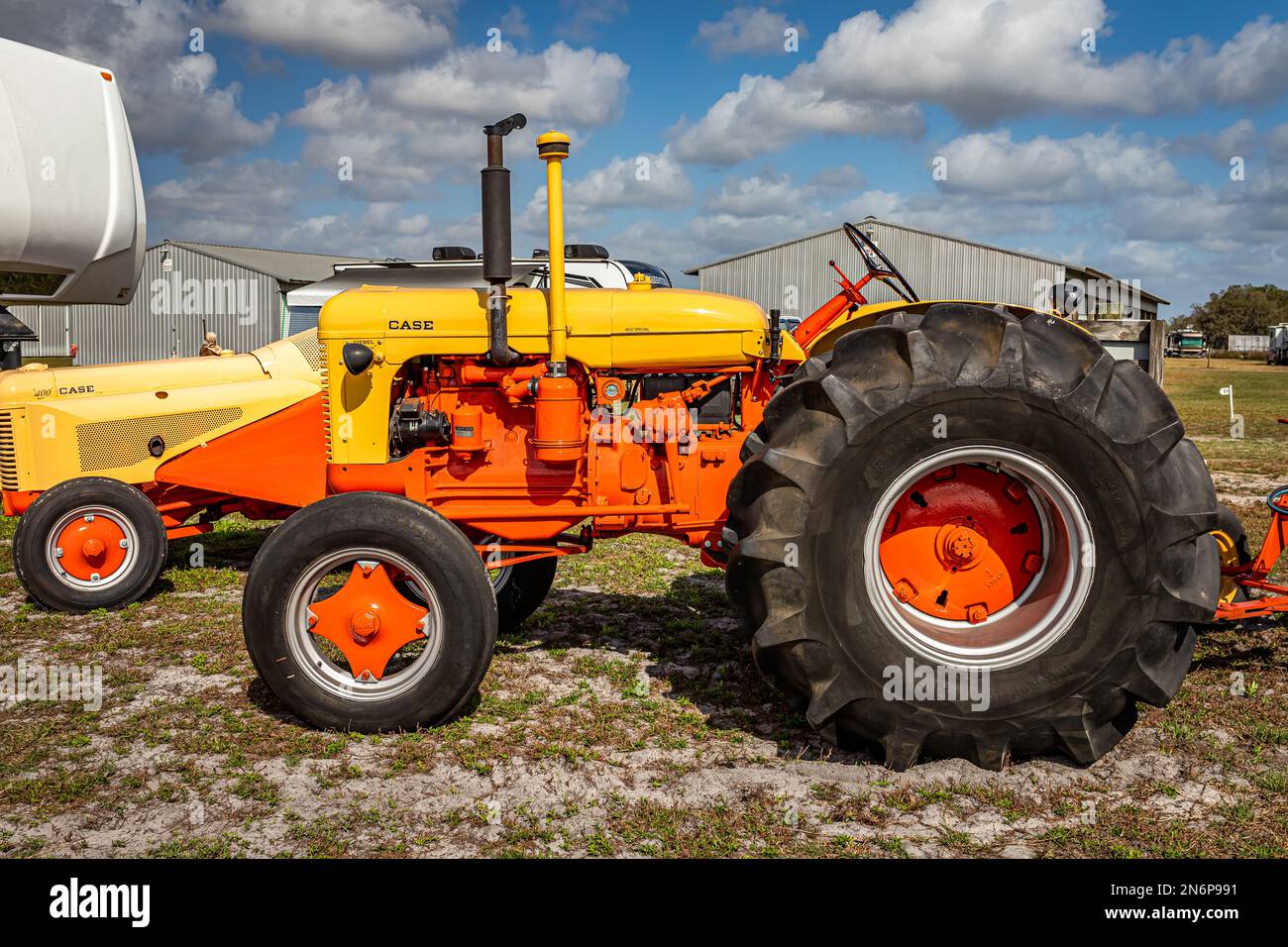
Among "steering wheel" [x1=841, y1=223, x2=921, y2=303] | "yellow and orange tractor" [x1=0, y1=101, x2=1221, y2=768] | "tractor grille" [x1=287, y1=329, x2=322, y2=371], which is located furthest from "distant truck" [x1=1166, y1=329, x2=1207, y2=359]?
"yellow and orange tractor" [x1=0, y1=101, x2=1221, y2=768]

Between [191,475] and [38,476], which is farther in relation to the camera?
[38,476]

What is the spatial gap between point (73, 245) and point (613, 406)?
2313 millimetres

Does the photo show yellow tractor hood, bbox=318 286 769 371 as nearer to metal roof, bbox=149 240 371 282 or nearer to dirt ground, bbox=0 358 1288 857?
dirt ground, bbox=0 358 1288 857

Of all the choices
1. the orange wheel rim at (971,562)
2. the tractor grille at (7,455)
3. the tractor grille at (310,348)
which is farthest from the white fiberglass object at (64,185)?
the orange wheel rim at (971,562)

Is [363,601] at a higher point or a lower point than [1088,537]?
lower

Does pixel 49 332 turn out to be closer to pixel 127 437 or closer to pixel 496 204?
pixel 127 437

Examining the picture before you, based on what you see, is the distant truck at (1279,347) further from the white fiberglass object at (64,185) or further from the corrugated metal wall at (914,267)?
the white fiberglass object at (64,185)

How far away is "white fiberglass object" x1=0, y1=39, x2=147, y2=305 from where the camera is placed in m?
3.55

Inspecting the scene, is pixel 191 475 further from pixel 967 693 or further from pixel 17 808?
pixel 967 693

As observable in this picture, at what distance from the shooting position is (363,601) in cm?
379

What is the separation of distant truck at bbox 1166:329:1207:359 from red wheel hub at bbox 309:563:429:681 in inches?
2709

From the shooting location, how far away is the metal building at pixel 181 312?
32.8 meters

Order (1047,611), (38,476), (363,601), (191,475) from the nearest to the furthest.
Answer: (1047,611), (363,601), (191,475), (38,476)
